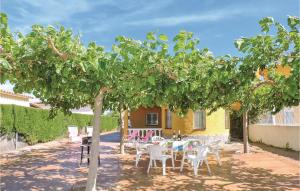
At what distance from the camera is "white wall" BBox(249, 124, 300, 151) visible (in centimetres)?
1802

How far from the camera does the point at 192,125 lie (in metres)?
22.7

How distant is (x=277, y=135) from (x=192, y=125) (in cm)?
517

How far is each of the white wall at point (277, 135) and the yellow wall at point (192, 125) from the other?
2.40m

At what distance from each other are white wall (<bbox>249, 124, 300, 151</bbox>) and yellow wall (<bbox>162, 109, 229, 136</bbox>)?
7.87 ft

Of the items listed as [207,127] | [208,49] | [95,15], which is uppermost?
[95,15]

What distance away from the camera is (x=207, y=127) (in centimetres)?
2288

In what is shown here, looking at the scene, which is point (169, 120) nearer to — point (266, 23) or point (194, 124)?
point (194, 124)

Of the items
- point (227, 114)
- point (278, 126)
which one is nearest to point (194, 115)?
point (227, 114)

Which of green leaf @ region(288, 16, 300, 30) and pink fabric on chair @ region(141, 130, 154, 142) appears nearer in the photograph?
green leaf @ region(288, 16, 300, 30)

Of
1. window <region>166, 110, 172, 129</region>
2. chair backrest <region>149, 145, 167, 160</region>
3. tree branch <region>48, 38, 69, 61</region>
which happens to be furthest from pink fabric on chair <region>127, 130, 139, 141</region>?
tree branch <region>48, 38, 69, 61</region>

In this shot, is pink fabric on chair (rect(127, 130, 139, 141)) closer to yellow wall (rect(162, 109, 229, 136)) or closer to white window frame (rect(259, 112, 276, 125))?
yellow wall (rect(162, 109, 229, 136))

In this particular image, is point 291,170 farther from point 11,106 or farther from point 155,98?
point 11,106

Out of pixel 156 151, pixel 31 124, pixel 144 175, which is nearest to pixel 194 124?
pixel 31 124

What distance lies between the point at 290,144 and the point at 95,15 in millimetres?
12582
